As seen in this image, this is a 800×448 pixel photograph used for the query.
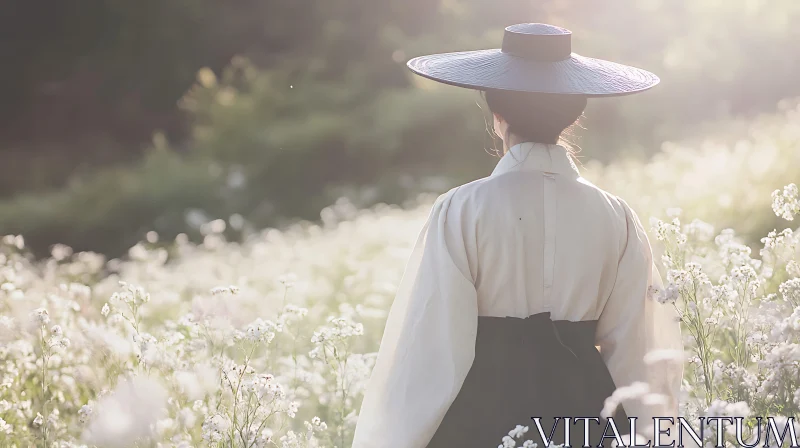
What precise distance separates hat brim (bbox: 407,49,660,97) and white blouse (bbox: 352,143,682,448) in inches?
6.0

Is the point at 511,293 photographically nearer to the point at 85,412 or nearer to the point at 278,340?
the point at 85,412

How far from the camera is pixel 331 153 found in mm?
9734

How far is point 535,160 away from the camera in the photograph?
2.07 metres

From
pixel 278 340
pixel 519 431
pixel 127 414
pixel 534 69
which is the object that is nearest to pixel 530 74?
pixel 534 69

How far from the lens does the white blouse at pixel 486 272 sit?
6.58ft

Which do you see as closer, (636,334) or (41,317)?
(636,334)

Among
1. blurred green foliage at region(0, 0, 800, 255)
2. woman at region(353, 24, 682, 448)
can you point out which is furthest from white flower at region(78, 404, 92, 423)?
blurred green foliage at region(0, 0, 800, 255)

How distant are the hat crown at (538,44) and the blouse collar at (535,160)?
0.25 metres

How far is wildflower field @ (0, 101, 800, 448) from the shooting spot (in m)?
2.33

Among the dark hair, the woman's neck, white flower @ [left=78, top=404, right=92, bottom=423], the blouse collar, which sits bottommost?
white flower @ [left=78, top=404, right=92, bottom=423]

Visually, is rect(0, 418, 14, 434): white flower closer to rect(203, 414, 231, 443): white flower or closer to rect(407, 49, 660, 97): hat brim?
rect(203, 414, 231, 443): white flower

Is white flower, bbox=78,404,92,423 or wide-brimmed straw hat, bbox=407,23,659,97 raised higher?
wide-brimmed straw hat, bbox=407,23,659,97

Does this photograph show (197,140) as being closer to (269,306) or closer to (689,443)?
(269,306)

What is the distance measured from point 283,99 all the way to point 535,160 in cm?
851
